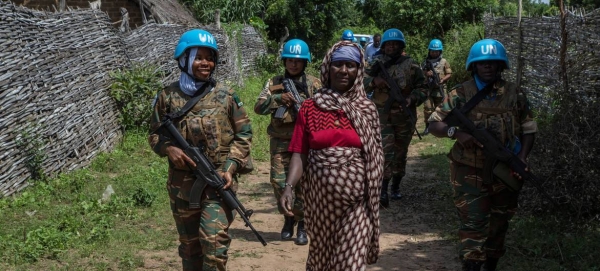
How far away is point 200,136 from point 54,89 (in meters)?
4.61

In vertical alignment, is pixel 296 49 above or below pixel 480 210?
above

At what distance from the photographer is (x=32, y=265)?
556cm

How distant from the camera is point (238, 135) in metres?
4.55

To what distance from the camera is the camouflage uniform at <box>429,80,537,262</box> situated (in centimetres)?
481

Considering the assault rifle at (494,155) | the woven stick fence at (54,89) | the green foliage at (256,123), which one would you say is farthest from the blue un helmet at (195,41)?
the green foliage at (256,123)

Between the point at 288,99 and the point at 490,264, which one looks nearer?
the point at 490,264

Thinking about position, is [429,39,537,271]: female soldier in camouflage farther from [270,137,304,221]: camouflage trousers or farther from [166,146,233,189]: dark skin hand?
[270,137,304,221]: camouflage trousers

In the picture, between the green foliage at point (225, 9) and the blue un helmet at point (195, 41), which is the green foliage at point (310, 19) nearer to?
the green foliage at point (225, 9)

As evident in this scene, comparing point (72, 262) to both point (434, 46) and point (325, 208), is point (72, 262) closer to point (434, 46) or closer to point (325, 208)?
point (325, 208)

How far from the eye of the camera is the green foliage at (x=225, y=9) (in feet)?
75.2

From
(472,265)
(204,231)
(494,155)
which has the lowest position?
(472,265)

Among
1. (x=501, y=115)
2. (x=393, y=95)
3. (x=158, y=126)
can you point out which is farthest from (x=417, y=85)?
(x=158, y=126)

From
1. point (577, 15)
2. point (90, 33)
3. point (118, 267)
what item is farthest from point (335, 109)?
point (90, 33)

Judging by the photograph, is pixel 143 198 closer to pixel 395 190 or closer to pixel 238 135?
pixel 395 190
